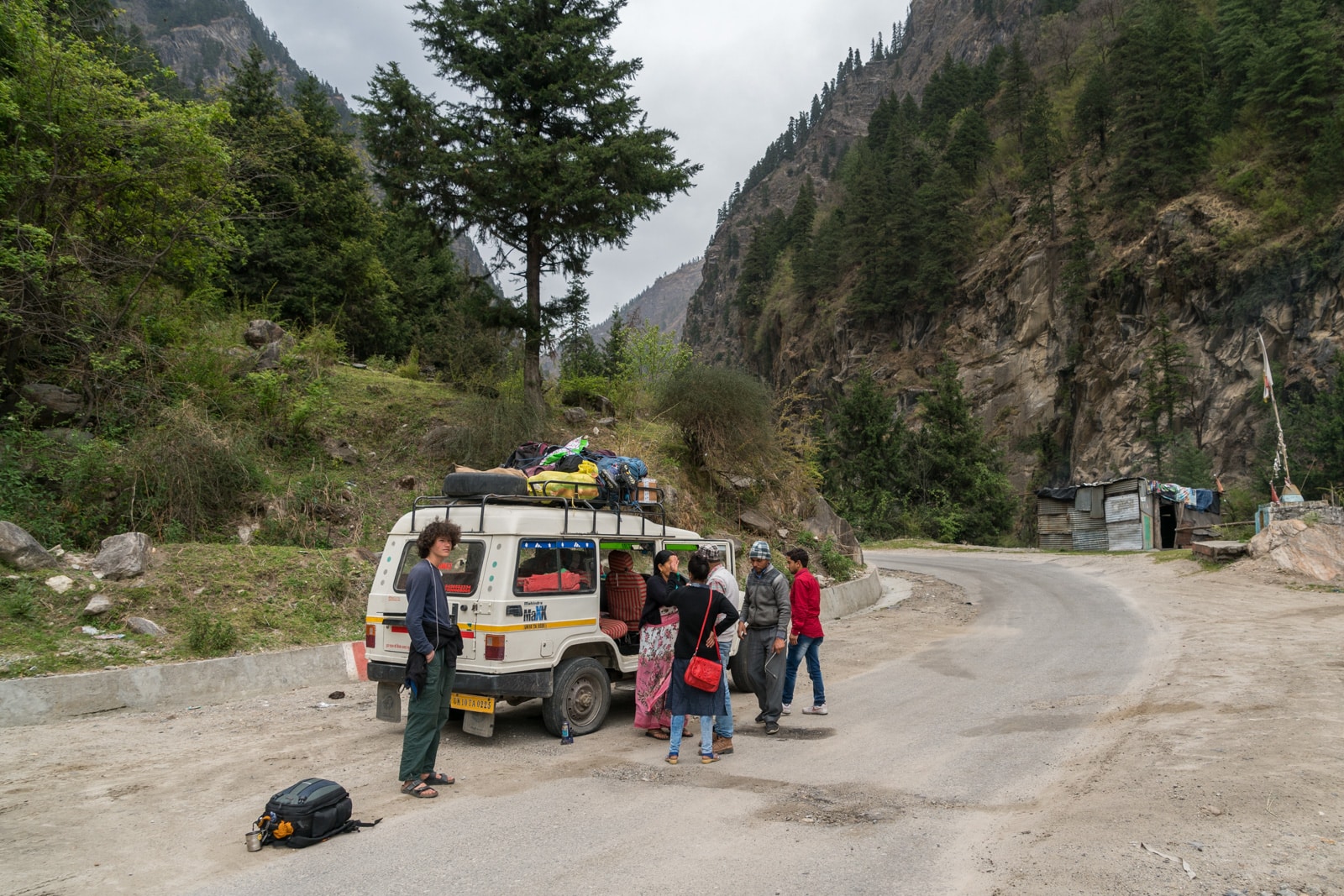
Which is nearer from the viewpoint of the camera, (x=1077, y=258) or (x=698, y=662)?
(x=698, y=662)

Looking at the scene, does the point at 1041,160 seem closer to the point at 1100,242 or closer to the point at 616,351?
the point at 1100,242

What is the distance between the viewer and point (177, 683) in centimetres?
888

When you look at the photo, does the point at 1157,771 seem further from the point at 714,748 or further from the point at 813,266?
the point at 813,266

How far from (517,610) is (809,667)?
335 cm

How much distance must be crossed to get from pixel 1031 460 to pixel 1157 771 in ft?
186

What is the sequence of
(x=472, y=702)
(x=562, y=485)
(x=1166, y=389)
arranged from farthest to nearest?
(x=1166, y=389)
(x=562, y=485)
(x=472, y=702)

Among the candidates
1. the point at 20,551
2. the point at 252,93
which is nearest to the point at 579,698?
the point at 20,551

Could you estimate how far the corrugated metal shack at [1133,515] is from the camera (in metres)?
35.8

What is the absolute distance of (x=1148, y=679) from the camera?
9.73 meters

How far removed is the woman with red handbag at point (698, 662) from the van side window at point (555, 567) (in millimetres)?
1104

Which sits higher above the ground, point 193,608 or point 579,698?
point 193,608

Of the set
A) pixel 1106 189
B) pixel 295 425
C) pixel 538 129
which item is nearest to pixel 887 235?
pixel 1106 189

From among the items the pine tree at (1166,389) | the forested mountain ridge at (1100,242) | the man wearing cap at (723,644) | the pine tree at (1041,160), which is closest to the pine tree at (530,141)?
the man wearing cap at (723,644)

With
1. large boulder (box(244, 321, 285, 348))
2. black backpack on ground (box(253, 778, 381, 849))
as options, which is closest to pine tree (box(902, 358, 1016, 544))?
large boulder (box(244, 321, 285, 348))
